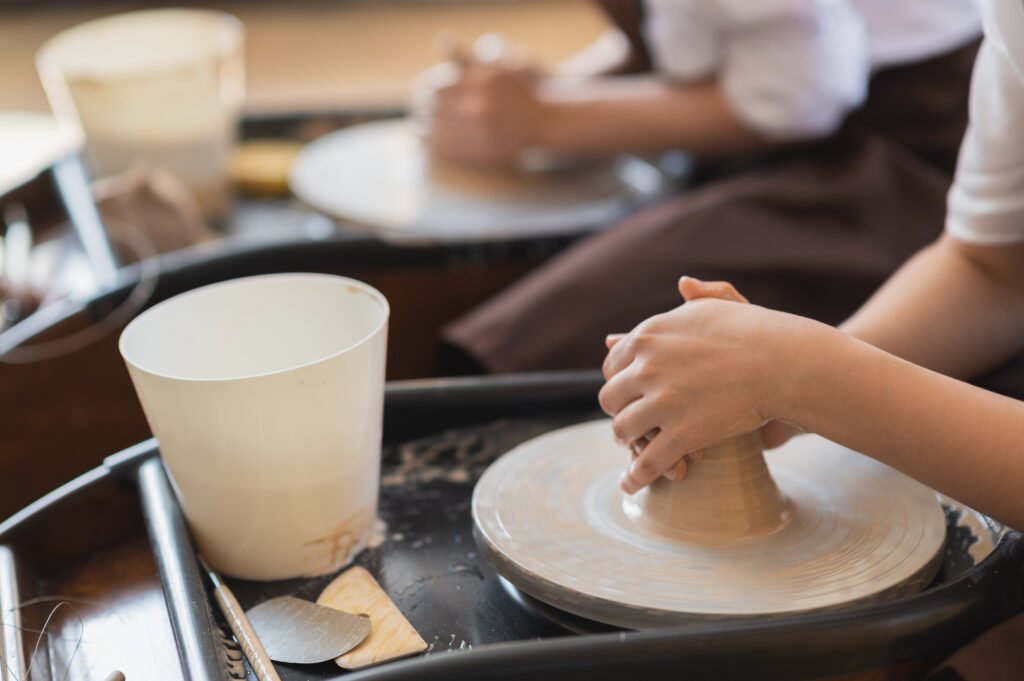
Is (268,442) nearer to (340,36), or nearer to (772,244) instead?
(772,244)

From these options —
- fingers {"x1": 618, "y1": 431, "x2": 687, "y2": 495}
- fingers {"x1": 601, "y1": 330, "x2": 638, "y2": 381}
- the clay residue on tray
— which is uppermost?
fingers {"x1": 601, "y1": 330, "x2": 638, "y2": 381}

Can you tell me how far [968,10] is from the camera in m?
1.21

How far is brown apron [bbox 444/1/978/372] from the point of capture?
3.70ft

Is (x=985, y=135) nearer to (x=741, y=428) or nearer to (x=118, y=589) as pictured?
(x=741, y=428)

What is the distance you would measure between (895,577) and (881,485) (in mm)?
107

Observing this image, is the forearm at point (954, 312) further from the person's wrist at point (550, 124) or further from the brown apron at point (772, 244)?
the person's wrist at point (550, 124)

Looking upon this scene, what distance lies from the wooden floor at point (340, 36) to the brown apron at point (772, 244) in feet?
6.63

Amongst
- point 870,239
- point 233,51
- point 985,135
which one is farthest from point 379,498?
point 233,51

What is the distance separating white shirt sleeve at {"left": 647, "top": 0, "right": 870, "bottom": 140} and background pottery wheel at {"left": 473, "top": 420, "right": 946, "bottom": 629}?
59 centimetres

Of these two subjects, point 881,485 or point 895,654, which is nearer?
point 895,654

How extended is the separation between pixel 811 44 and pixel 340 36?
2.87 meters

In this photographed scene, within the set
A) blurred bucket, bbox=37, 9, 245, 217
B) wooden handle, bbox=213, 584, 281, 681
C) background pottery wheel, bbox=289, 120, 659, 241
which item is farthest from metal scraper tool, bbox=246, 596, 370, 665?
blurred bucket, bbox=37, 9, 245, 217

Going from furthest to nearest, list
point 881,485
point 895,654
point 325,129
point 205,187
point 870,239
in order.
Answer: point 325,129 → point 205,187 → point 870,239 → point 881,485 → point 895,654

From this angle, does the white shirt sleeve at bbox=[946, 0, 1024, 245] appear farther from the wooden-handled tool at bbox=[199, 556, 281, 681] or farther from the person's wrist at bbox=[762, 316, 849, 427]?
the wooden-handled tool at bbox=[199, 556, 281, 681]
